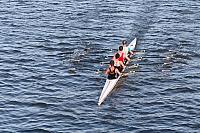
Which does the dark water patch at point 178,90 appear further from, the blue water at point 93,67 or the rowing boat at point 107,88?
the rowing boat at point 107,88

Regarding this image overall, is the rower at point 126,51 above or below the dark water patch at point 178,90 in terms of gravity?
above

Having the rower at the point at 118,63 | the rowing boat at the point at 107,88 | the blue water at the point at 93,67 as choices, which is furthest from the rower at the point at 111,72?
the rower at the point at 118,63

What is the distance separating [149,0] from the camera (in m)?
63.8

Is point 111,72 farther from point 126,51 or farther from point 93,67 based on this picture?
point 126,51

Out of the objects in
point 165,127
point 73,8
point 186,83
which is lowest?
point 165,127

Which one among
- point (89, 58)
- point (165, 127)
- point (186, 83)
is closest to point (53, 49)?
point (89, 58)

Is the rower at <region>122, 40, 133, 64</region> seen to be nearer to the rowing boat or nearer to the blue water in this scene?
the blue water

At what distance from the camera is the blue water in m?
32.7

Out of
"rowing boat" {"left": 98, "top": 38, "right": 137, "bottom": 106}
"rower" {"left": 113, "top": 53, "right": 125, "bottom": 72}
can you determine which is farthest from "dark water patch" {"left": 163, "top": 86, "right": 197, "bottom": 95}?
"rower" {"left": 113, "top": 53, "right": 125, "bottom": 72}

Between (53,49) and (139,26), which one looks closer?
(53,49)

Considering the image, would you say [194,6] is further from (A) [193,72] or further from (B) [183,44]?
(A) [193,72]

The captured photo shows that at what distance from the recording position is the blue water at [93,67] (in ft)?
107

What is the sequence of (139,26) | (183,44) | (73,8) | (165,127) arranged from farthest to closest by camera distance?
1. (73,8)
2. (139,26)
3. (183,44)
4. (165,127)

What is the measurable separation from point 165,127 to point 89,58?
13.8 metres
